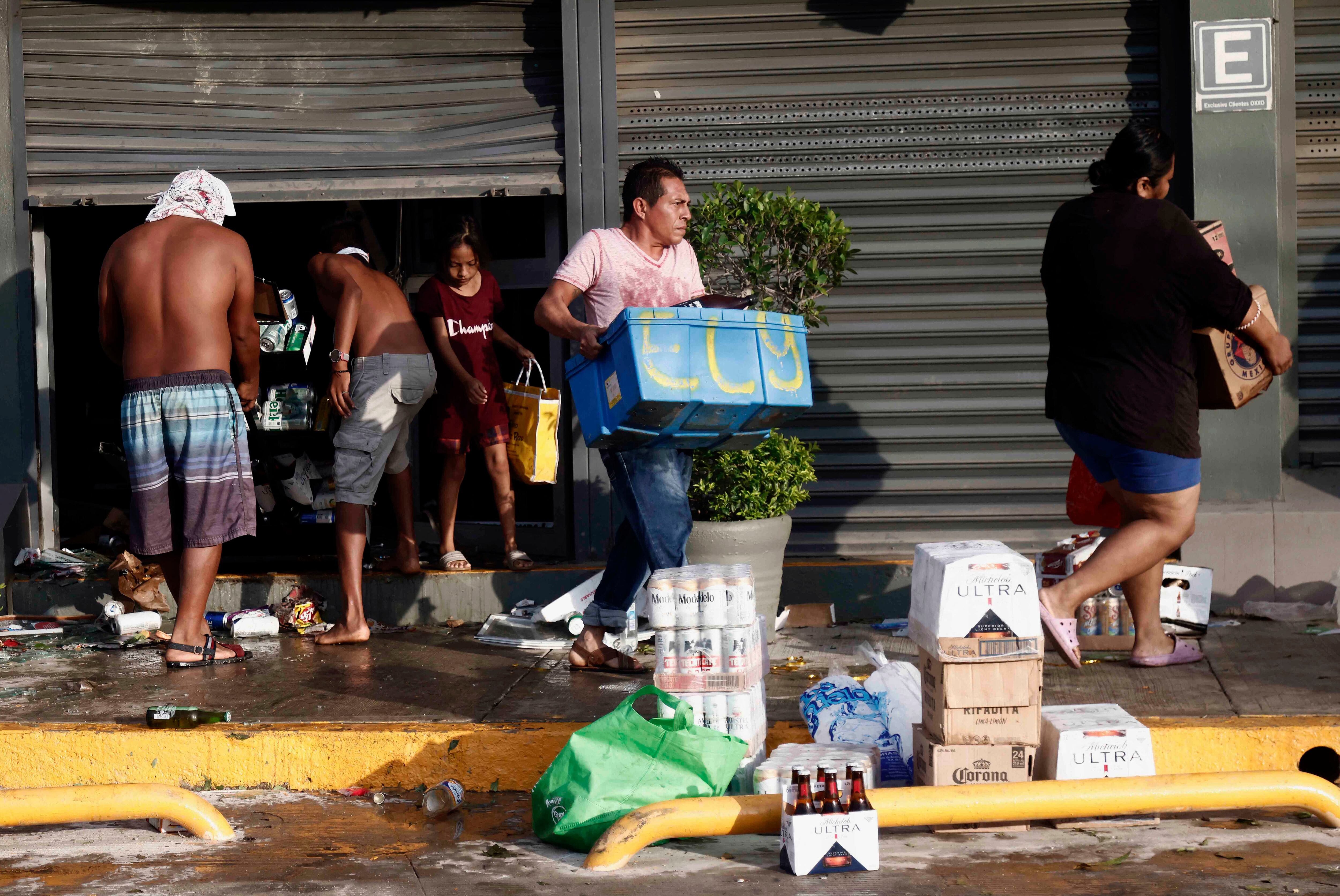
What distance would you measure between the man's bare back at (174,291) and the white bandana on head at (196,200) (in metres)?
0.08

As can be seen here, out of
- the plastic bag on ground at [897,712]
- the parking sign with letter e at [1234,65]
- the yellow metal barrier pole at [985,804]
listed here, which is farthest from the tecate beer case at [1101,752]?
the parking sign with letter e at [1234,65]

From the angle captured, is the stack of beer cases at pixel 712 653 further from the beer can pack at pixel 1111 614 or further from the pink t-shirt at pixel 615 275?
the beer can pack at pixel 1111 614

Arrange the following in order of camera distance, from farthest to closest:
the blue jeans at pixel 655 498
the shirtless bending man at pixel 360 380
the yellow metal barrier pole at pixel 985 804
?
the shirtless bending man at pixel 360 380 < the blue jeans at pixel 655 498 < the yellow metal barrier pole at pixel 985 804

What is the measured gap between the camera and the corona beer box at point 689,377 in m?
4.43

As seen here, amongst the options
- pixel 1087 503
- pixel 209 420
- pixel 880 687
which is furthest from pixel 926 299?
pixel 209 420

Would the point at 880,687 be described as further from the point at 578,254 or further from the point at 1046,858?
the point at 578,254

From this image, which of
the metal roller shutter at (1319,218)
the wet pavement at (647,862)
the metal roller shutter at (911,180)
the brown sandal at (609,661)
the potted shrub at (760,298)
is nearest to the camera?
the wet pavement at (647,862)

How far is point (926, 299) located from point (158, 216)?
396 centimetres

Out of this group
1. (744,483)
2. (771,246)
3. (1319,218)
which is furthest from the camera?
(1319,218)

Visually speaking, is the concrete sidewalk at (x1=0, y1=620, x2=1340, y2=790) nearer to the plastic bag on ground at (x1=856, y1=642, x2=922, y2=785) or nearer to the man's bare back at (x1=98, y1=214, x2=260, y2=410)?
the plastic bag on ground at (x1=856, y1=642, x2=922, y2=785)

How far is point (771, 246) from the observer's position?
6.17 m

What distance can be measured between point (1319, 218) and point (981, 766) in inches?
175

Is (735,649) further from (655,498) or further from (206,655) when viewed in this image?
(206,655)

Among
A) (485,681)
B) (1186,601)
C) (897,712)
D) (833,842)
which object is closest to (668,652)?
(897,712)
